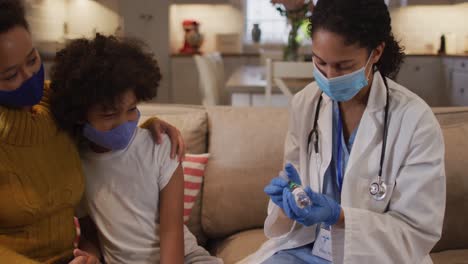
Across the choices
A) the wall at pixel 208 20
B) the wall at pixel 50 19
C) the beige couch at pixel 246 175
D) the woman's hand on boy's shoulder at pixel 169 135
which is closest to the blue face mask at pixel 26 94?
the woman's hand on boy's shoulder at pixel 169 135

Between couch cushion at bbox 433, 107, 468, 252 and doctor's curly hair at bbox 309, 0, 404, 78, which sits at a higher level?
doctor's curly hair at bbox 309, 0, 404, 78

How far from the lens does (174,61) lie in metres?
5.89

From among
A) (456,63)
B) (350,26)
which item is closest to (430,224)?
(350,26)

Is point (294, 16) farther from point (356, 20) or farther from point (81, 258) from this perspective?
point (81, 258)

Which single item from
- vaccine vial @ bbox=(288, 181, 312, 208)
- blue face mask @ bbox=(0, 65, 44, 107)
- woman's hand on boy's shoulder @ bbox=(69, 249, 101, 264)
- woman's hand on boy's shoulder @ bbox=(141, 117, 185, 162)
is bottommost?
woman's hand on boy's shoulder @ bbox=(69, 249, 101, 264)

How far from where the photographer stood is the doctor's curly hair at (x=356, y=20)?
1.27 meters

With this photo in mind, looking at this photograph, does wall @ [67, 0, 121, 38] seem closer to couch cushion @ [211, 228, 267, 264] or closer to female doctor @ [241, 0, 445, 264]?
couch cushion @ [211, 228, 267, 264]

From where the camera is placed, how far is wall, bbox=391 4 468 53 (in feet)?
20.3

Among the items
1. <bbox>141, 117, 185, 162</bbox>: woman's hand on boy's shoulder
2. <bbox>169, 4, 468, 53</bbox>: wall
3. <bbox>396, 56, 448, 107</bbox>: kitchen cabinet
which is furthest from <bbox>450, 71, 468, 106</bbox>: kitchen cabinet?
<bbox>141, 117, 185, 162</bbox>: woman's hand on boy's shoulder

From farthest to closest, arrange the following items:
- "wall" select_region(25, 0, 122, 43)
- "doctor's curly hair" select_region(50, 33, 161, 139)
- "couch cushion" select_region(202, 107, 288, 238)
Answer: "wall" select_region(25, 0, 122, 43), "couch cushion" select_region(202, 107, 288, 238), "doctor's curly hair" select_region(50, 33, 161, 139)

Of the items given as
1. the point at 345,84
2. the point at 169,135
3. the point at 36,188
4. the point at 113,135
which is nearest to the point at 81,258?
the point at 36,188

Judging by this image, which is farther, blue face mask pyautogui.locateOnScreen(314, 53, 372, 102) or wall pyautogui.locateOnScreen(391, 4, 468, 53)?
wall pyautogui.locateOnScreen(391, 4, 468, 53)

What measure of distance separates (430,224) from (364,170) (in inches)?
7.9

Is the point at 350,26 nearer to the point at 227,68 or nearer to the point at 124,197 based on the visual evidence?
the point at 124,197
